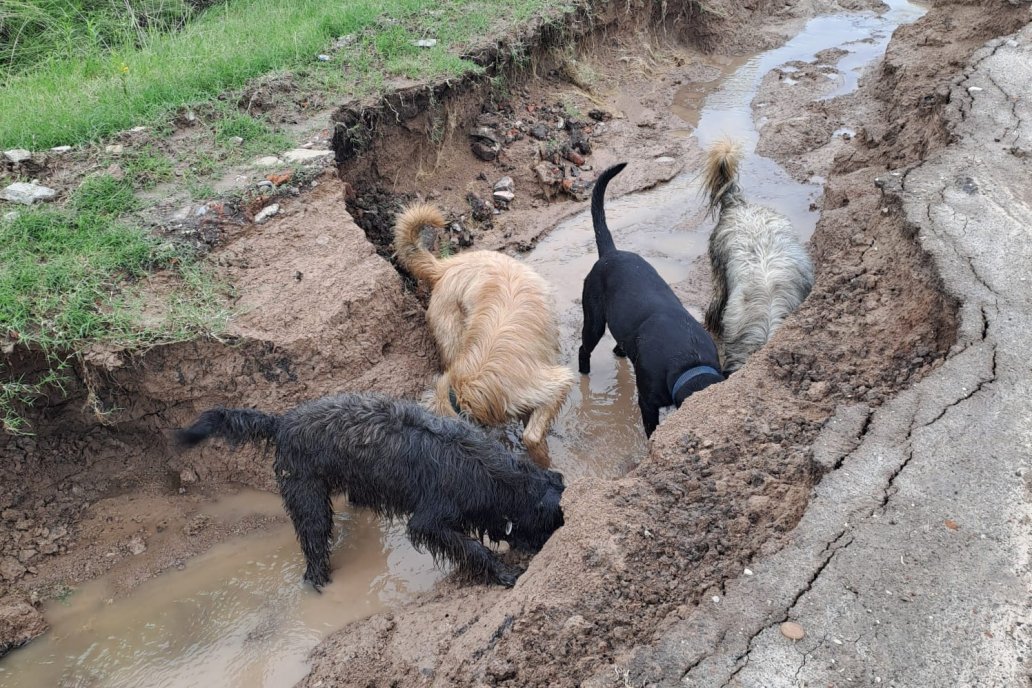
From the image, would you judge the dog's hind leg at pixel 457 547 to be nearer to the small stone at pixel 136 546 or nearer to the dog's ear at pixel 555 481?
the dog's ear at pixel 555 481


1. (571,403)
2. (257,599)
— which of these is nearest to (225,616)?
(257,599)

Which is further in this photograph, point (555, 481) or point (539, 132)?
point (539, 132)

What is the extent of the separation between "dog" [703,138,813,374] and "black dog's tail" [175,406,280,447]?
2808 millimetres

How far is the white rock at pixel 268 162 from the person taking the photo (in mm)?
5660

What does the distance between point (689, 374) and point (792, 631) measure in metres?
2.11

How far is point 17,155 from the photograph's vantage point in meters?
5.43

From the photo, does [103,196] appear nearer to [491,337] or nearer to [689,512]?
[491,337]

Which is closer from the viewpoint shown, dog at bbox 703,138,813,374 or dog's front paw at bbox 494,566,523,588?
dog's front paw at bbox 494,566,523,588

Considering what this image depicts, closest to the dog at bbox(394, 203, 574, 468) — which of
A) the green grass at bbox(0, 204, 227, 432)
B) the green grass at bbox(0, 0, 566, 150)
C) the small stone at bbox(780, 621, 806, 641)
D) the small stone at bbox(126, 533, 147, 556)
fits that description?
the green grass at bbox(0, 204, 227, 432)

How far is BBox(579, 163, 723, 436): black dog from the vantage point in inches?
168

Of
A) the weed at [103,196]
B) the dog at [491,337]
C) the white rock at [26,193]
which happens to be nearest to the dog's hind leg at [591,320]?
the dog at [491,337]

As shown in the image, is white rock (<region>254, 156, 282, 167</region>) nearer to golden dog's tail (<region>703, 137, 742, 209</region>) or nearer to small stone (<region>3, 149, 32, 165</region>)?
small stone (<region>3, 149, 32, 165</region>)

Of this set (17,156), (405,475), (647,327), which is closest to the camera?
(405,475)

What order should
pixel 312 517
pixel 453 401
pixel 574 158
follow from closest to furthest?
pixel 312 517, pixel 453 401, pixel 574 158
